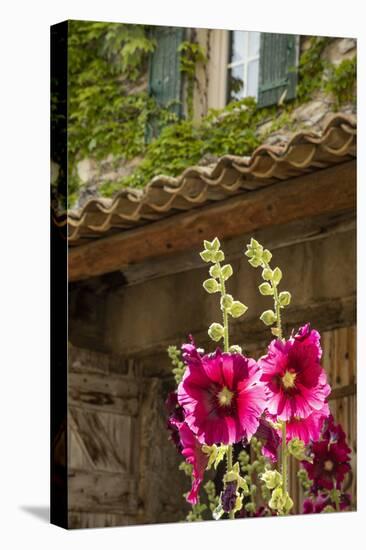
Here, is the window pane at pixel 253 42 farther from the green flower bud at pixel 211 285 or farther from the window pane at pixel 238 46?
the green flower bud at pixel 211 285

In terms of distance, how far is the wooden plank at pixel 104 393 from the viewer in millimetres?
4918

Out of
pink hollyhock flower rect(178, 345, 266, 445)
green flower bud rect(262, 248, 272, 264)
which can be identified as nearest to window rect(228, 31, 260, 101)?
green flower bud rect(262, 248, 272, 264)

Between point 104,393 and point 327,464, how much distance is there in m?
1.08

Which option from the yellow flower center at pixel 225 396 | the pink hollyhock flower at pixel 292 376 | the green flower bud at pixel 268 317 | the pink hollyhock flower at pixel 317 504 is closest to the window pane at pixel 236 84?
the green flower bud at pixel 268 317

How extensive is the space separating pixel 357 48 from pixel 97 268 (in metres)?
1.60

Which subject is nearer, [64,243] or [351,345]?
[64,243]

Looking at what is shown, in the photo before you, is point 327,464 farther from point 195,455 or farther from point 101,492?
point 195,455

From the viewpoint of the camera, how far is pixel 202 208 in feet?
17.2

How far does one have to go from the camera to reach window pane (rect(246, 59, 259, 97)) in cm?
536

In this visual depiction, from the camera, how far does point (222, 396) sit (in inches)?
168

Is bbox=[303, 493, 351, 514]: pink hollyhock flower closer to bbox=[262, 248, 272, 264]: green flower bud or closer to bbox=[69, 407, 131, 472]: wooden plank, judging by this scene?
bbox=[69, 407, 131, 472]: wooden plank

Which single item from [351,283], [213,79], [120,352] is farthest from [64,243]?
[351,283]

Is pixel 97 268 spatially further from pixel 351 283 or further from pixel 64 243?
pixel 351 283

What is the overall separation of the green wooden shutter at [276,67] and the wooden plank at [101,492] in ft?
5.84
